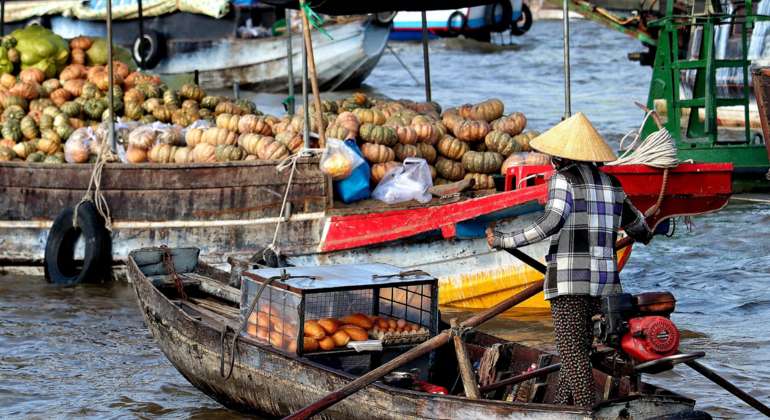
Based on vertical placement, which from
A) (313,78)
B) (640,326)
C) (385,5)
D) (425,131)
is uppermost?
(385,5)

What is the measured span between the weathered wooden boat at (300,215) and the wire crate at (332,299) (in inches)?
72.2

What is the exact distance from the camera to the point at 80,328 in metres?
7.86

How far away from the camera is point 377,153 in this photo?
823 centimetres

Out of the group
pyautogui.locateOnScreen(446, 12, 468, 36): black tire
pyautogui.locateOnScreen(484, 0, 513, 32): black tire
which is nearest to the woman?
pyautogui.locateOnScreen(484, 0, 513, 32): black tire

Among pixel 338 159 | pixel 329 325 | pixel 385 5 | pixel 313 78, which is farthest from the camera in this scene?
pixel 385 5

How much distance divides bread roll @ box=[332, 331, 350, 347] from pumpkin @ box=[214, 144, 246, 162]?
3.88 meters

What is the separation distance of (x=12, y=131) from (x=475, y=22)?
2618cm

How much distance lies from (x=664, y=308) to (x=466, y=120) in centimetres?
477

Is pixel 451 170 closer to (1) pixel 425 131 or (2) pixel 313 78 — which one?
(1) pixel 425 131

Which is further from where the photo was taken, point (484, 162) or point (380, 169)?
point (484, 162)

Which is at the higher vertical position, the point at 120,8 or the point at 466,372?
the point at 120,8

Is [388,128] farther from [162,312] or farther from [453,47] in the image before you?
[453,47]

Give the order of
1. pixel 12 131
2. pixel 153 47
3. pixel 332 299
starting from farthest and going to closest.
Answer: pixel 153 47 → pixel 12 131 → pixel 332 299

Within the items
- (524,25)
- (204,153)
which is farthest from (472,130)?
(524,25)
